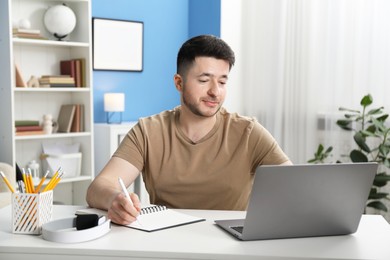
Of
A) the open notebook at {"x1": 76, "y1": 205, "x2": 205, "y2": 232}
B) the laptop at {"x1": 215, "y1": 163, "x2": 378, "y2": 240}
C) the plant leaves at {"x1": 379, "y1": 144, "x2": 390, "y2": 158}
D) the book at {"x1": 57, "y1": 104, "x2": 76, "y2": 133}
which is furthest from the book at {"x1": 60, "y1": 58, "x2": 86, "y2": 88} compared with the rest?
the laptop at {"x1": 215, "y1": 163, "x2": 378, "y2": 240}

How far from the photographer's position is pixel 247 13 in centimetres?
471

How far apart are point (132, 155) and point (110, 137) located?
7.58ft

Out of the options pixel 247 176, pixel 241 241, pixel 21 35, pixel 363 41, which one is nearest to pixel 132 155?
pixel 247 176

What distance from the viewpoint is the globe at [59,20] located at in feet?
13.2

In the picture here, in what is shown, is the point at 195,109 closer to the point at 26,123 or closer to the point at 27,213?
the point at 27,213

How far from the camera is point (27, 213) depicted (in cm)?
145

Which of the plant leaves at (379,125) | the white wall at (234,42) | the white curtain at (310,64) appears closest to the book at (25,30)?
the white wall at (234,42)

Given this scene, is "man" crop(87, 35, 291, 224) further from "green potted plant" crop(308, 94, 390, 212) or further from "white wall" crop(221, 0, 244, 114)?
"white wall" crop(221, 0, 244, 114)

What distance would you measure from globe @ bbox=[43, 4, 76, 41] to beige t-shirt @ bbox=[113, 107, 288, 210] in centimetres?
229

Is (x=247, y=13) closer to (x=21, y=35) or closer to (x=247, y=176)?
(x=21, y=35)

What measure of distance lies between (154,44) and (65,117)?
1.15 metres

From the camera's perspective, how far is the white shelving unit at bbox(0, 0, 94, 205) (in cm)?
401

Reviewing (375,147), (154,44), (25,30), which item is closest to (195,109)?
(375,147)

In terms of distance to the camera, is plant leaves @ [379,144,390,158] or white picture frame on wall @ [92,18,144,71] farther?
white picture frame on wall @ [92,18,144,71]
